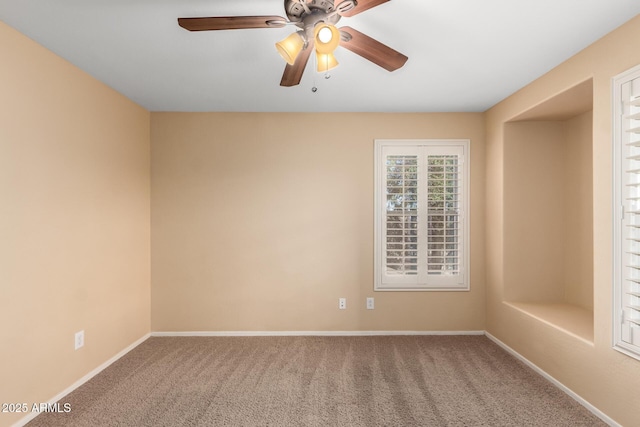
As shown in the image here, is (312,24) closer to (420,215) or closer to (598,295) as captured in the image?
(598,295)

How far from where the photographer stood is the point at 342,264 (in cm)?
387

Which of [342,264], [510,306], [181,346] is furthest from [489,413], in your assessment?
[181,346]

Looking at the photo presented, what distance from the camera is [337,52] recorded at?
8.04 ft

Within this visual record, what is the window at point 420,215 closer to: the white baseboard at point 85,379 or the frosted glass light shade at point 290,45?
the frosted glass light shade at point 290,45

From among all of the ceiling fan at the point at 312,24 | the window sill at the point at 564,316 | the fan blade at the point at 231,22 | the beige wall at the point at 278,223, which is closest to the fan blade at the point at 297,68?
the ceiling fan at the point at 312,24

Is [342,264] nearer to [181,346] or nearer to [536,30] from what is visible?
[181,346]

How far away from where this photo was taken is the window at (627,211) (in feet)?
6.79

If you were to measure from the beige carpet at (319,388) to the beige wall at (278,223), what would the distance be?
359 millimetres

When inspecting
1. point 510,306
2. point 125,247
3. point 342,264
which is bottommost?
point 510,306

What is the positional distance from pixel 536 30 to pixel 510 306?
241 centimetres

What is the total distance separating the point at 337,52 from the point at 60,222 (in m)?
2.34

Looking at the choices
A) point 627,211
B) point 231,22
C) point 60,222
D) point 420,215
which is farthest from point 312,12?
point 420,215

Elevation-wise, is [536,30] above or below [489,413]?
above

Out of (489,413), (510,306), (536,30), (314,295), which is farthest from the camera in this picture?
(314,295)
